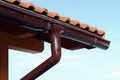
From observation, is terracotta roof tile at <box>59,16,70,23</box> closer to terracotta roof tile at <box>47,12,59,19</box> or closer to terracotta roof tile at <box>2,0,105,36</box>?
terracotta roof tile at <box>2,0,105,36</box>

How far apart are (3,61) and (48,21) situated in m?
1.26

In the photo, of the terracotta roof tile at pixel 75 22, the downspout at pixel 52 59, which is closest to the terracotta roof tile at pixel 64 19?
the terracotta roof tile at pixel 75 22

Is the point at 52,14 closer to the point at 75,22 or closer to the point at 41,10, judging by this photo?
the point at 41,10

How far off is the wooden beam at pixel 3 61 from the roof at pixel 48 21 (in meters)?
1.08

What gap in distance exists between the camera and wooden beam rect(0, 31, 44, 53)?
613 cm

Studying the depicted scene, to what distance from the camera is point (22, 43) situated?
6551 millimetres

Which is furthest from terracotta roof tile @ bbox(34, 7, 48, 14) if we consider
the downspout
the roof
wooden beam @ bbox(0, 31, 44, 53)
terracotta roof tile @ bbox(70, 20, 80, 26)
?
wooden beam @ bbox(0, 31, 44, 53)

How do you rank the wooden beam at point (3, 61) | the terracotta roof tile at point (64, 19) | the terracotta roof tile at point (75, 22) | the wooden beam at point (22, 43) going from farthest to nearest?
the wooden beam at point (22, 43)
the wooden beam at point (3, 61)
the terracotta roof tile at point (75, 22)
the terracotta roof tile at point (64, 19)

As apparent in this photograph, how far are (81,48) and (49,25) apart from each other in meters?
2.03

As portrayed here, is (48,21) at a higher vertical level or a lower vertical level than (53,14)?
lower

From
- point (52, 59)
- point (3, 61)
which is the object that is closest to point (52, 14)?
point (52, 59)

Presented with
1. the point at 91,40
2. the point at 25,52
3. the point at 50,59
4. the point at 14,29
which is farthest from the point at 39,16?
the point at 25,52

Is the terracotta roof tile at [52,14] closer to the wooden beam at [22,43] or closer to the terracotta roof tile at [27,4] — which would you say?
the terracotta roof tile at [27,4]

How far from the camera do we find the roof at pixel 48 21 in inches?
189
